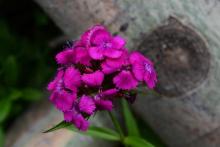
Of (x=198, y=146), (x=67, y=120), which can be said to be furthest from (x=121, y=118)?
(x=67, y=120)

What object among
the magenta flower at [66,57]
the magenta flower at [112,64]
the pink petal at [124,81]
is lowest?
the pink petal at [124,81]

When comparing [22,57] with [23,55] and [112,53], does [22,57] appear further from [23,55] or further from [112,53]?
[112,53]

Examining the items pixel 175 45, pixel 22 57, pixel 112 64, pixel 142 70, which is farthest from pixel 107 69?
pixel 22 57

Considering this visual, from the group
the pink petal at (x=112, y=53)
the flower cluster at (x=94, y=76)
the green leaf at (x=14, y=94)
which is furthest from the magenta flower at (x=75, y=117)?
the green leaf at (x=14, y=94)

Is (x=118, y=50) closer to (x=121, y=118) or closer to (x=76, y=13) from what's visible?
(x=76, y=13)

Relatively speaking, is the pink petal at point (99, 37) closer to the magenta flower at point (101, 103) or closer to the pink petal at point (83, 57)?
the pink petal at point (83, 57)
